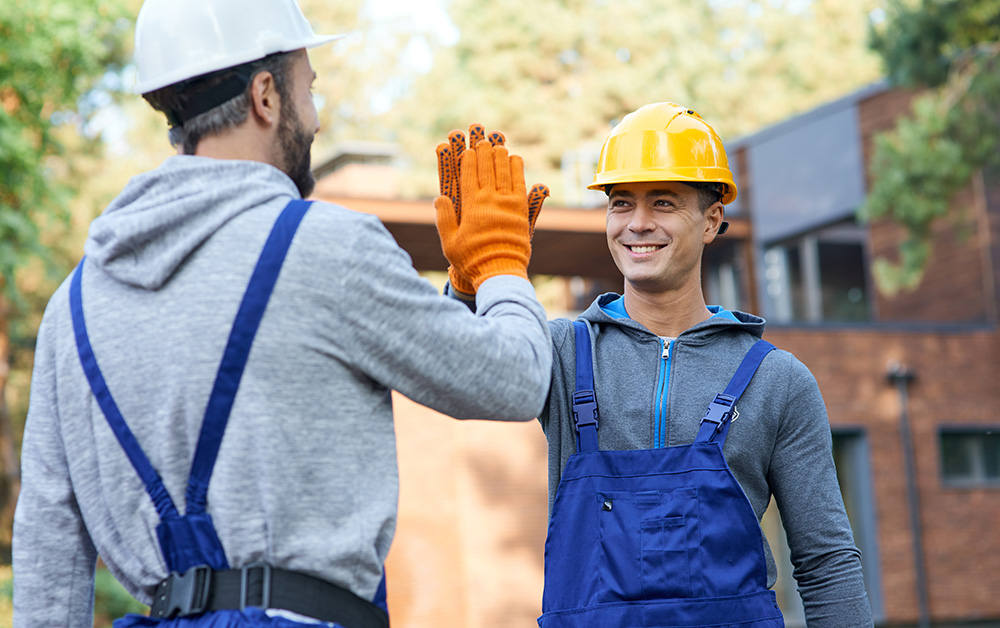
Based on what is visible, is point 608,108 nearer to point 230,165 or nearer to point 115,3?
point 115,3

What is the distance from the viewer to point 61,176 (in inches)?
1024

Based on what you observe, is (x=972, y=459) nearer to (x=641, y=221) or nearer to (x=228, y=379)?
(x=641, y=221)

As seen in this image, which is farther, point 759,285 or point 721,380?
point 759,285

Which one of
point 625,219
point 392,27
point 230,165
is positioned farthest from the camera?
point 392,27

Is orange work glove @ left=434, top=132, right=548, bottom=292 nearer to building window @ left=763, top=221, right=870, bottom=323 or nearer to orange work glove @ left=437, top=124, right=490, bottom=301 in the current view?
orange work glove @ left=437, top=124, right=490, bottom=301

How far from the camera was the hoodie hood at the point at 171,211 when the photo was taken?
6.45ft

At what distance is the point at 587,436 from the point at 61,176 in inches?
993

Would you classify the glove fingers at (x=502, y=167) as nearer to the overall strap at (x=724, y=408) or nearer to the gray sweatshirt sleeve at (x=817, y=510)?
the overall strap at (x=724, y=408)

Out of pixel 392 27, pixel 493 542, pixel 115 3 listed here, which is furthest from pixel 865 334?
pixel 392 27

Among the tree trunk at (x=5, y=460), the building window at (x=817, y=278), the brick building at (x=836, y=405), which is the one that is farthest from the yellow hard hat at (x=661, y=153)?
the tree trunk at (x=5, y=460)

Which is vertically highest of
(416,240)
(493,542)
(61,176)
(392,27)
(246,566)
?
(392,27)

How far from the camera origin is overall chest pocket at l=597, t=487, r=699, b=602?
2.78 m

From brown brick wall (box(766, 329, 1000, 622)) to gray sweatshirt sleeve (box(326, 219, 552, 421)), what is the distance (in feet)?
52.9

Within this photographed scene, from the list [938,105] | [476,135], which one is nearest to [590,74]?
[938,105]
